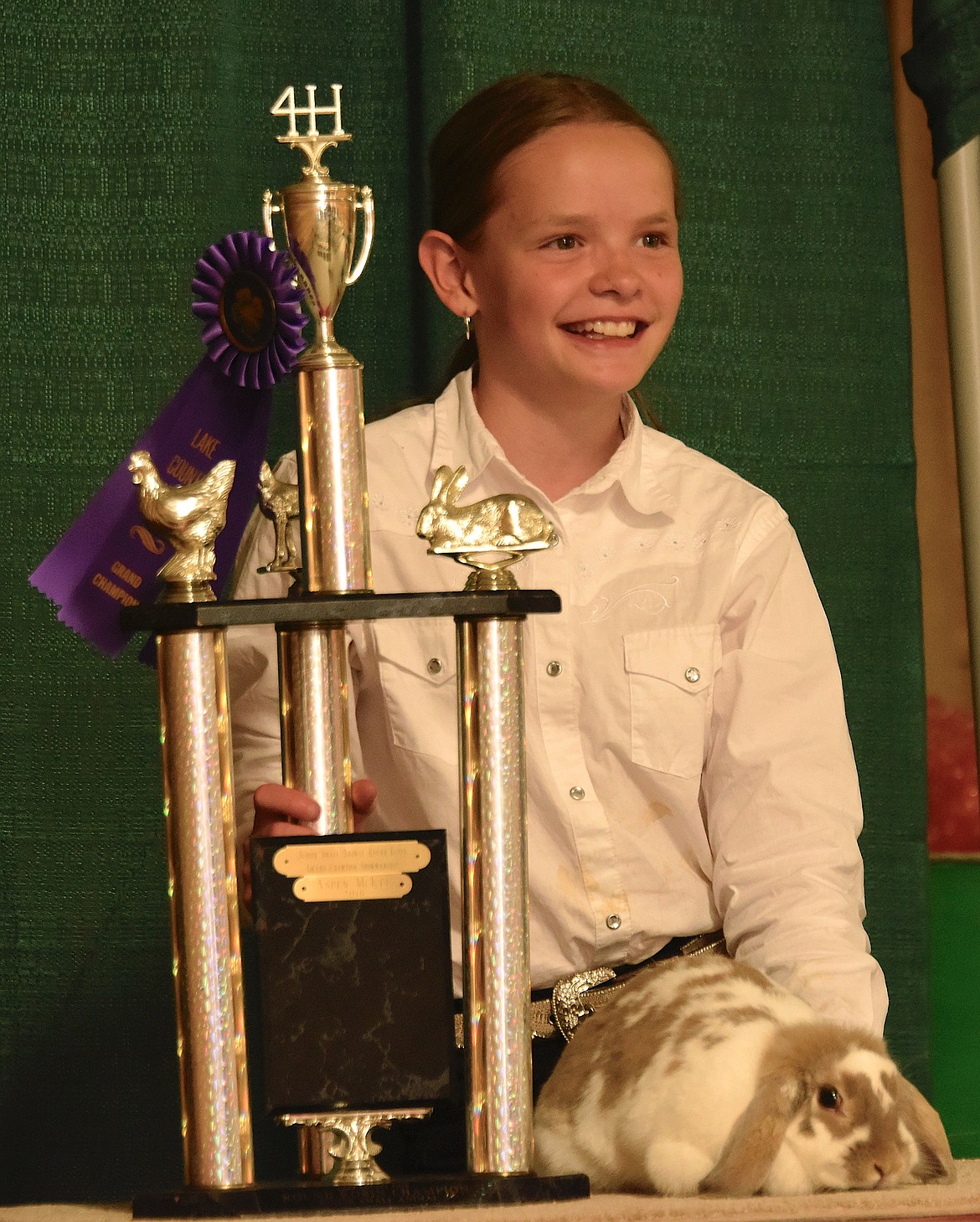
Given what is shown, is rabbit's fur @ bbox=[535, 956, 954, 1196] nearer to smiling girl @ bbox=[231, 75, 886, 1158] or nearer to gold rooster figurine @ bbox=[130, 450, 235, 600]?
smiling girl @ bbox=[231, 75, 886, 1158]

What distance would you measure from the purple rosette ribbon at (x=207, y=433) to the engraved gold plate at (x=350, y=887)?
10.5 inches

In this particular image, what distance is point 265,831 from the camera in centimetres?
100

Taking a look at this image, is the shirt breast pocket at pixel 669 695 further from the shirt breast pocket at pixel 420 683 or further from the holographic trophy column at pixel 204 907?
the holographic trophy column at pixel 204 907

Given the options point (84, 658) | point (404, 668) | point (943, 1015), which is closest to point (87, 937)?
point (84, 658)

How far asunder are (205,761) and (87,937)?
93 cm

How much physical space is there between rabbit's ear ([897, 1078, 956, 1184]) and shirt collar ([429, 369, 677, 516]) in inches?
23.5

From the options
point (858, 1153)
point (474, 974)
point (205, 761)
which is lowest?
point (858, 1153)

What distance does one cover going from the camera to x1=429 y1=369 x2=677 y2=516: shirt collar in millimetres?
1430

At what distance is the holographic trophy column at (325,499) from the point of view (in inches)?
38.8

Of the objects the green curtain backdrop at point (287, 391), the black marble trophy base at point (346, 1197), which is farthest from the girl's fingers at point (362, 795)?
the green curtain backdrop at point (287, 391)

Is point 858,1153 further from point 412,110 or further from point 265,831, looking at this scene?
point 412,110

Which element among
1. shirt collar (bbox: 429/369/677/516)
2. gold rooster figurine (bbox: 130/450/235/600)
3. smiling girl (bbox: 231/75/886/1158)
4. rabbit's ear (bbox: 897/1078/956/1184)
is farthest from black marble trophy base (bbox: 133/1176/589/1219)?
shirt collar (bbox: 429/369/677/516)

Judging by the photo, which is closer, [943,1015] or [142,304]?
[142,304]

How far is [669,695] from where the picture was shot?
1.38 m
